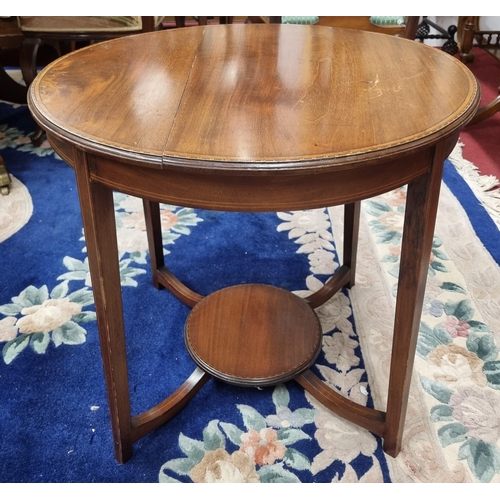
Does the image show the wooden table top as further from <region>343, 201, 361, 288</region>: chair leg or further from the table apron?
<region>343, 201, 361, 288</region>: chair leg

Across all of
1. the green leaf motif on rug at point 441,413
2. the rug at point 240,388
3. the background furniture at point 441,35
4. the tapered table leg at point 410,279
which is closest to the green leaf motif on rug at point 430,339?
the rug at point 240,388

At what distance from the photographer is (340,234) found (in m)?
1.27

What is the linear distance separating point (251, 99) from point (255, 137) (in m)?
0.11

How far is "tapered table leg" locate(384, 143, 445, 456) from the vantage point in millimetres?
571

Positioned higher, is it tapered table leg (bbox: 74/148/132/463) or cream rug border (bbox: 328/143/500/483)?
tapered table leg (bbox: 74/148/132/463)

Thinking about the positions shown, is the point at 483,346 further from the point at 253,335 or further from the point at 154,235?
the point at 154,235

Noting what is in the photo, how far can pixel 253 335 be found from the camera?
0.92 meters

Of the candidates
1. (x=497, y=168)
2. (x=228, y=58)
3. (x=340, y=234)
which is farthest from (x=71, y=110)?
(x=497, y=168)

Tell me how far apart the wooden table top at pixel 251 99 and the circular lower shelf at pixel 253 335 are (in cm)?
44

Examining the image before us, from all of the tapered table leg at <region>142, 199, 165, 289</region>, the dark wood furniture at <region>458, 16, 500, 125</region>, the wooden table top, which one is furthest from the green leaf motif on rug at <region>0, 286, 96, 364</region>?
the dark wood furniture at <region>458, 16, 500, 125</region>

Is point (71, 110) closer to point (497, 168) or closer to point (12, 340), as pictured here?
point (12, 340)

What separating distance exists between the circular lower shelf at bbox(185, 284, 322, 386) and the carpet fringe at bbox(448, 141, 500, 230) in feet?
2.11

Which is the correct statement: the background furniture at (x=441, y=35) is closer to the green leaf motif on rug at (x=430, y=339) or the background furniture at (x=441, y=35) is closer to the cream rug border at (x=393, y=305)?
the cream rug border at (x=393, y=305)
